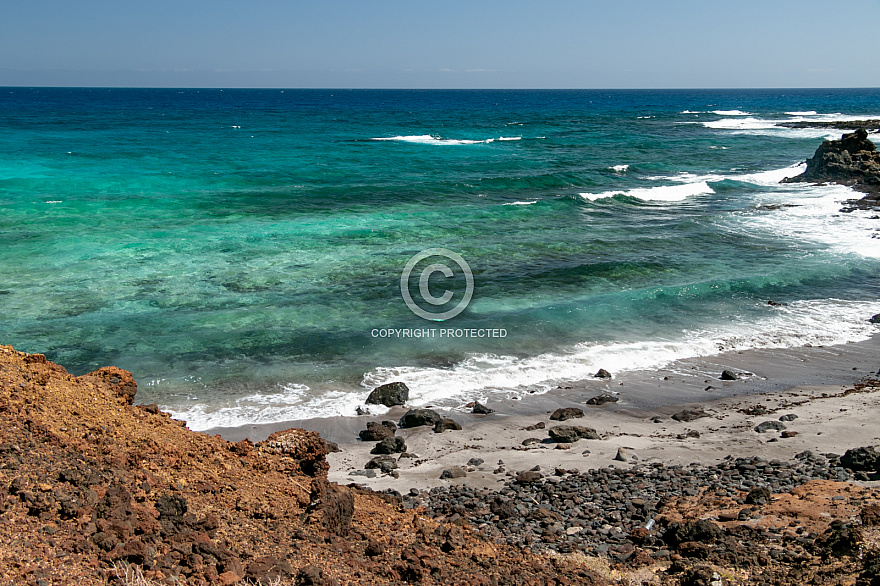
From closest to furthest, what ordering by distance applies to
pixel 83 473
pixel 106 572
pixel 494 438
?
pixel 106 572 → pixel 83 473 → pixel 494 438

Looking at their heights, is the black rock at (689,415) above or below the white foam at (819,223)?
below

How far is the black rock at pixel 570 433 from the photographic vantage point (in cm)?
900


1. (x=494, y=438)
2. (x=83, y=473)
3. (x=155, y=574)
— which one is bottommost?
(x=494, y=438)

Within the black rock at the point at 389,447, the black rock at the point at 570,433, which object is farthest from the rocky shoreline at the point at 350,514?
the black rock at the point at 570,433

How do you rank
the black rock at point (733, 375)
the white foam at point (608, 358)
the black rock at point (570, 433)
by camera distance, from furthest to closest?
the black rock at point (733, 375)
the white foam at point (608, 358)
the black rock at point (570, 433)

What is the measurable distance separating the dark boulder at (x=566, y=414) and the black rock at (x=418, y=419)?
6.06ft

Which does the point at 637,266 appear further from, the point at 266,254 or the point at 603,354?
the point at 266,254

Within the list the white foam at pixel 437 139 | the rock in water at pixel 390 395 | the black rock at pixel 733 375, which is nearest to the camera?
the rock in water at pixel 390 395

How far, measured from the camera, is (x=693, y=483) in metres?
7.45

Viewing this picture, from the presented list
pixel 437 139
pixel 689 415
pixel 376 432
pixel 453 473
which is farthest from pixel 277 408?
pixel 437 139

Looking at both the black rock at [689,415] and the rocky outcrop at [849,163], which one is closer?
the black rock at [689,415]

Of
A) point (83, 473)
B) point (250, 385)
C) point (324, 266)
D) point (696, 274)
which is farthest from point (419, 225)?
point (83, 473)

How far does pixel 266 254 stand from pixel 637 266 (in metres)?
11.4

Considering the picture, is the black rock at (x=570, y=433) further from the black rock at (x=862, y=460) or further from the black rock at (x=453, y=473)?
the black rock at (x=862, y=460)
